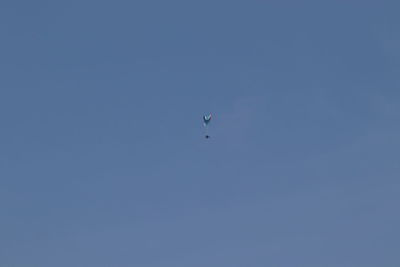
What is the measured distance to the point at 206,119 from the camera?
74.9 metres
